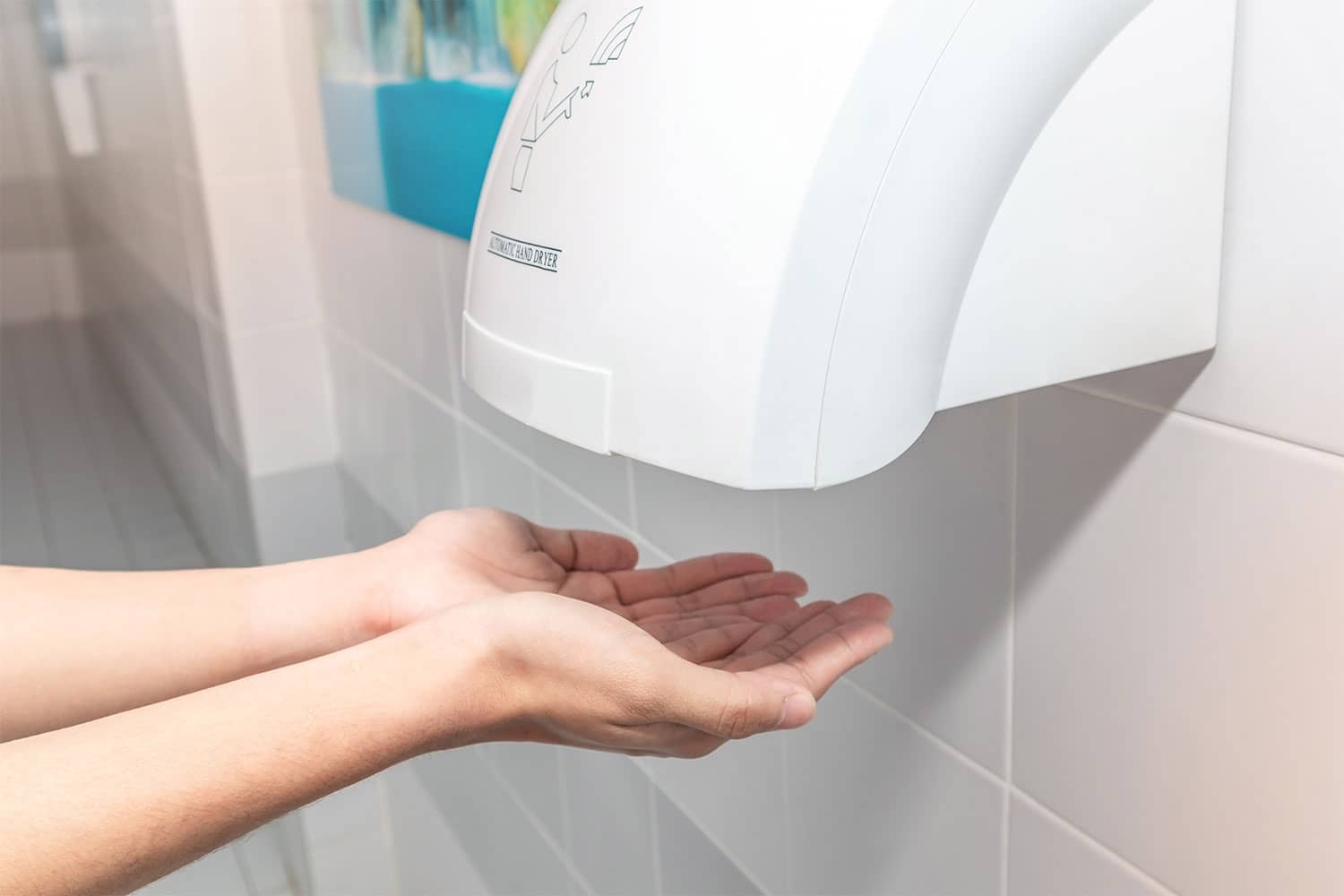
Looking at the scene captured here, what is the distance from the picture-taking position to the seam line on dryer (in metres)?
0.37

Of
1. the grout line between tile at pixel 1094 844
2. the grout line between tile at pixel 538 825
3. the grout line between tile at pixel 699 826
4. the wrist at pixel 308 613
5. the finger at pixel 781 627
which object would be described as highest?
the finger at pixel 781 627

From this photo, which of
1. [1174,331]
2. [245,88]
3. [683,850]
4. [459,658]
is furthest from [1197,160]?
[245,88]

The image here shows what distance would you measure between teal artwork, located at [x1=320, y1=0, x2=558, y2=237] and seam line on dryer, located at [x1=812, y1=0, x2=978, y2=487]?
639mm

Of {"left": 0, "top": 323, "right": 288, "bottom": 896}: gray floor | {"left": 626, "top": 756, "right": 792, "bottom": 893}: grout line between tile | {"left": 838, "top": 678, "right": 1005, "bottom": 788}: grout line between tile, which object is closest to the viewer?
{"left": 838, "top": 678, "right": 1005, "bottom": 788}: grout line between tile

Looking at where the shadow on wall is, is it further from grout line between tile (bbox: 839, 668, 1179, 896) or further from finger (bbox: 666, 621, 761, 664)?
finger (bbox: 666, 621, 761, 664)

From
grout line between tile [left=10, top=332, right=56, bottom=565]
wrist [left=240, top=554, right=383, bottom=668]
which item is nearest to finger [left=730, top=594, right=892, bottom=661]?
wrist [left=240, top=554, right=383, bottom=668]

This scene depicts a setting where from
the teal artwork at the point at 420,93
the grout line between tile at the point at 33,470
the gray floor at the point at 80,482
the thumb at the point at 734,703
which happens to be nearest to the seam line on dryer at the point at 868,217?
the thumb at the point at 734,703

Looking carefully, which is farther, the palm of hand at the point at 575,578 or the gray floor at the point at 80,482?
the gray floor at the point at 80,482

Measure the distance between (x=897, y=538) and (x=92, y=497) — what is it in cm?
197

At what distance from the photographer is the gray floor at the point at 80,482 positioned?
6.70ft

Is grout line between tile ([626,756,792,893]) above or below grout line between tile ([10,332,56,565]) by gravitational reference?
above

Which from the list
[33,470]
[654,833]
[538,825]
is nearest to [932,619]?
[654,833]

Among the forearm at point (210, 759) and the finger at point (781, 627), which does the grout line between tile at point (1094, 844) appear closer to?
the finger at point (781, 627)

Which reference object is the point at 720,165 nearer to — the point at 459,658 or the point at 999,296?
the point at 999,296
